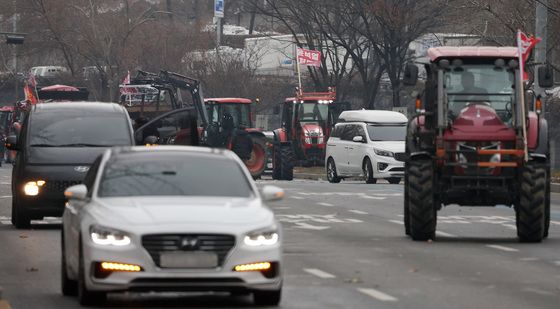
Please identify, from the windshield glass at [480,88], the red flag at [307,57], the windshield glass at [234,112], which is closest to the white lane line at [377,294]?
the windshield glass at [480,88]

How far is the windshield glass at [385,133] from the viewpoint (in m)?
45.2

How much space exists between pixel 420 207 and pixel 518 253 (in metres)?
1.92

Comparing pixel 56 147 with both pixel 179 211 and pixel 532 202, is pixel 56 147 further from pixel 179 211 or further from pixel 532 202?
pixel 179 211

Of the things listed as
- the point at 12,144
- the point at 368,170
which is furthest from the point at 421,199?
the point at 368,170

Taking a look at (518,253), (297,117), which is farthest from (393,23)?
(518,253)

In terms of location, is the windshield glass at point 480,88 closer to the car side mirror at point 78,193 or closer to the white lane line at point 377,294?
the white lane line at point 377,294

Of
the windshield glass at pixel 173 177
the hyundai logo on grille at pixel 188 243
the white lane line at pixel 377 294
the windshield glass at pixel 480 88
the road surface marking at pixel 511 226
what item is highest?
the windshield glass at pixel 480 88

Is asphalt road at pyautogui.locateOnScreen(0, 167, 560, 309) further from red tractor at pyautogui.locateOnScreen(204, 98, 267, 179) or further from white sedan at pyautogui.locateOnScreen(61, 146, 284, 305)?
red tractor at pyautogui.locateOnScreen(204, 98, 267, 179)

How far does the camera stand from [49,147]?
23.9m

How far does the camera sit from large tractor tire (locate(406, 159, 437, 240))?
21.6 metres

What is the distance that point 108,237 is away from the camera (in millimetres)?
13141

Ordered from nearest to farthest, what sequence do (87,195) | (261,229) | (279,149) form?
1. (261,229)
2. (87,195)
3. (279,149)

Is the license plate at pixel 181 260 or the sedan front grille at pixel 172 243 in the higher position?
the sedan front grille at pixel 172 243

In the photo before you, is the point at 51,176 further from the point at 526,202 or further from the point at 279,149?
the point at 279,149
